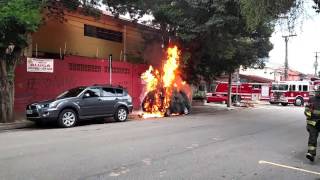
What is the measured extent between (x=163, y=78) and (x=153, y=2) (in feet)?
16.4

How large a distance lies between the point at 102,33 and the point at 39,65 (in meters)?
7.73

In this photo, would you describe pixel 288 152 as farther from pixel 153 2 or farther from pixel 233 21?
pixel 153 2

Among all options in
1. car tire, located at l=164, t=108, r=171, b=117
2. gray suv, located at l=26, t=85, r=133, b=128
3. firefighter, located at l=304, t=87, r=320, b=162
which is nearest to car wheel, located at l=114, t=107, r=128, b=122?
gray suv, located at l=26, t=85, r=133, b=128

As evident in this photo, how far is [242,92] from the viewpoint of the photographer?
147 ft

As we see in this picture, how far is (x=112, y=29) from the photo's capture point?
92.8 feet

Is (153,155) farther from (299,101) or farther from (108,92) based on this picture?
(299,101)

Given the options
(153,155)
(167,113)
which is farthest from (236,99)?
(153,155)

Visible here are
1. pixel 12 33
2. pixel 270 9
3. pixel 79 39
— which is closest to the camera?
pixel 270 9

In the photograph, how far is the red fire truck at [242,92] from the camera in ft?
135

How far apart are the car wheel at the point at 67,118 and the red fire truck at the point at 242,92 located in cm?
2469

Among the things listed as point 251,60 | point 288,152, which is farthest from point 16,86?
point 251,60

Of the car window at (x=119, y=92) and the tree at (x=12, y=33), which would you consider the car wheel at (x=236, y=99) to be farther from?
the tree at (x=12, y=33)

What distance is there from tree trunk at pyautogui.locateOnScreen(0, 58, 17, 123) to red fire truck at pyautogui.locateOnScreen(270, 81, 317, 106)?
30.8 m

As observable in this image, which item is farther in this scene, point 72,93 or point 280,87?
point 280,87
